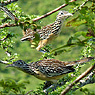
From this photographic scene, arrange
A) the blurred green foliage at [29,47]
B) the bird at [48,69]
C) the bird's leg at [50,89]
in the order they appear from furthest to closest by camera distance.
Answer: the bird at [48,69], the blurred green foliage at [29,47], the bird's leg at [50,89]

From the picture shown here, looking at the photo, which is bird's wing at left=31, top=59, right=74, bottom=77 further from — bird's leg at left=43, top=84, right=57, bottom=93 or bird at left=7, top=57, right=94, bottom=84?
bird's leg at left=43, top=84, right=57, bottom=93

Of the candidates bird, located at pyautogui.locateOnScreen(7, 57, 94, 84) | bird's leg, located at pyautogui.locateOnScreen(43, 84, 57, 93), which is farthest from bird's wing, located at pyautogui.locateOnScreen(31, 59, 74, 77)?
bird's leg, located at pyautogui.locateOnScreen(43, 84, 57, 93)

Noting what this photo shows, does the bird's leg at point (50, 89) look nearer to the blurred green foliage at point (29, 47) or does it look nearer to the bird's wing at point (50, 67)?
the blurred green foliage at point (29, 47)

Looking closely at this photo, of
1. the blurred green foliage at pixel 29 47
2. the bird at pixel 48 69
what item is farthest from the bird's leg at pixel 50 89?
the bird at pixel 48 69

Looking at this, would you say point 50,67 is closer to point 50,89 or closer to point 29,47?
point 50,89

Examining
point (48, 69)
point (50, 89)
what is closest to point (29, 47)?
point (48, 69)

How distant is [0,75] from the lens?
21.7 ft

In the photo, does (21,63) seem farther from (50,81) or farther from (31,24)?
(31,24)

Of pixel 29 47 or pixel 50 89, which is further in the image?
pixel 29 47

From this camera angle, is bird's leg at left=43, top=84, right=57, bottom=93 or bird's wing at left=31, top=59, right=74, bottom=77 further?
bird's wing at left=31, top=59, right=74, bottom=77

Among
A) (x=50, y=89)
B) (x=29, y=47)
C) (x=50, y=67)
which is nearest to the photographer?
(x=50, y=89)

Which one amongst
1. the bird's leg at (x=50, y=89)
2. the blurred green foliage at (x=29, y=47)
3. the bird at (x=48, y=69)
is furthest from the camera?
the bird at (x=48, y=69)

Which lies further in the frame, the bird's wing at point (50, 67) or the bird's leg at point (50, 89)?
the bird's wing at point (50, 67)

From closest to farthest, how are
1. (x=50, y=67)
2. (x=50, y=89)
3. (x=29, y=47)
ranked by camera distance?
1. (x=50, y=89)
2. (x=50, y=67)
3. (x=29, y=47)
